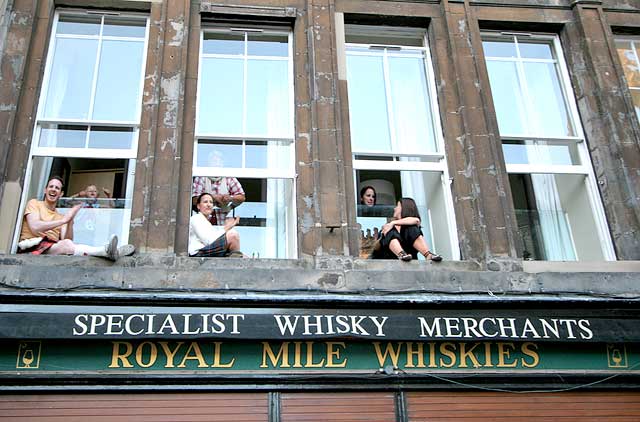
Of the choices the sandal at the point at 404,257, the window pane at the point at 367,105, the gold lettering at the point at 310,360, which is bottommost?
the gold lettering at the point at 310,360

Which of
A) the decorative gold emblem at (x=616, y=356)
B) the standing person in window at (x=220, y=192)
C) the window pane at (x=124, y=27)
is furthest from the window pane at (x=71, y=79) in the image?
the decorative gold emblem at (x=616, y=356)

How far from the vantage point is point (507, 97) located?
9188mm

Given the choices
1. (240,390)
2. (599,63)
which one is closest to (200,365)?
(240,390)

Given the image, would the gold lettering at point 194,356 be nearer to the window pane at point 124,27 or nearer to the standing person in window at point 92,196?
the standing person in window at point 92,196

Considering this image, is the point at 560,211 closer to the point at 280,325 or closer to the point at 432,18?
the point at 432,18

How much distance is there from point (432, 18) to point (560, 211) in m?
2.96

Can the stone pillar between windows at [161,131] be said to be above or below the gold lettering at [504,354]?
above

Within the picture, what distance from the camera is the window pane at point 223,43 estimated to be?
8977 mm

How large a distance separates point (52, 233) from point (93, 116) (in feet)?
5.16


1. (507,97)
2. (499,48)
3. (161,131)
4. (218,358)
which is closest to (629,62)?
(499,48)

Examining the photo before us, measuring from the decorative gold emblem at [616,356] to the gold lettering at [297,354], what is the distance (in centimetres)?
317

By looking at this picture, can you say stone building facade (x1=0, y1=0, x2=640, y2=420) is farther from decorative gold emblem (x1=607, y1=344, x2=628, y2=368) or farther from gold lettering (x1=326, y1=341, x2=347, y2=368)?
gold lettering (x1=326, y1=341, x2=347, y2=368)

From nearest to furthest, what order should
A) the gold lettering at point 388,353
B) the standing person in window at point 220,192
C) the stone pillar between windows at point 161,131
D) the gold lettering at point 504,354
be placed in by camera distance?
the gold lettering at point 388,353 < the gold lettering at point 504,354 < the stone pillar between windows at point 161,131 < the standing person in window at point 220,192

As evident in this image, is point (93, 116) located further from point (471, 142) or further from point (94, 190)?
point (471, 142)
